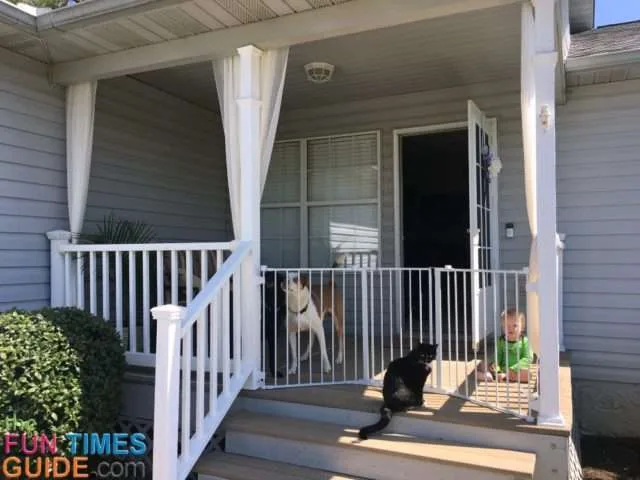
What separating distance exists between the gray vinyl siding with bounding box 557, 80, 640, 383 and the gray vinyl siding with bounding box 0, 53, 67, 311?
419 cm

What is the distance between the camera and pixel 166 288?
4539 millimetres

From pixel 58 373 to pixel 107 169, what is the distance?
2255mm

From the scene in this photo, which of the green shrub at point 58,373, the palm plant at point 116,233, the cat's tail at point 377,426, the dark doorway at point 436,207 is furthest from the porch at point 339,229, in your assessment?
the dark doorway at point 436,207

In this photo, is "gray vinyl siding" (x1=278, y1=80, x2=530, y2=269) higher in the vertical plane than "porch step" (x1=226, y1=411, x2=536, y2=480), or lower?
Result: higher

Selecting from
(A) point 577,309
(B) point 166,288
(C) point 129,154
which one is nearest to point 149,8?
Answer: (C) point 129,154

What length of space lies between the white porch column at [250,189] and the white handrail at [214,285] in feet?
0.35

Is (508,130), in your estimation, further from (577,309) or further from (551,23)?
(551,23)

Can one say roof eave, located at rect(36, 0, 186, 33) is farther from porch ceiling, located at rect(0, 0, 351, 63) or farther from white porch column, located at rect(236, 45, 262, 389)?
white porch column, located at rect(236, 45, 262, 389)

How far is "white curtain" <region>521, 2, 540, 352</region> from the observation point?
9.57 feet

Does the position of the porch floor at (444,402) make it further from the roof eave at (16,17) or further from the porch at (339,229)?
the roof eave at (16,17)

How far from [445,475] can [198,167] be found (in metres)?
4.15

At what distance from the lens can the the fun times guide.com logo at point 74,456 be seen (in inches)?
108

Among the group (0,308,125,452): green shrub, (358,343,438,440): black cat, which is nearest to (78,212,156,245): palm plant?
(0,308,125,452): green shrub

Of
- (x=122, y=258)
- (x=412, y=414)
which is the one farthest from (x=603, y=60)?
(x=122, y=258)
